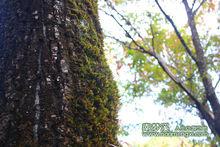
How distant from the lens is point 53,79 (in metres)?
0.83

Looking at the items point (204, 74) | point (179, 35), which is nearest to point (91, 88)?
point (204, 74)

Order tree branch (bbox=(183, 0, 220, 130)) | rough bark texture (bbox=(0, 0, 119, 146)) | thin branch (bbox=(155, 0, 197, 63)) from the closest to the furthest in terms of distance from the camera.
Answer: rough bark texture (bbox=(0, 0, 119, 146))
tree branch (bbox=(183, 0, 220, 130))
thin branch (bbox=(155, 0, 197, 63))

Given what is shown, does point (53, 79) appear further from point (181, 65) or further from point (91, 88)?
point (181, 65)

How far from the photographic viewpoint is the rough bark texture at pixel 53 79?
771mm

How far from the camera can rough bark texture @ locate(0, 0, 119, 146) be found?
771mm

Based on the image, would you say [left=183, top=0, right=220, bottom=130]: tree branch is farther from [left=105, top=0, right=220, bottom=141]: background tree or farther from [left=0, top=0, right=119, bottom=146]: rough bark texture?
[left=0, top=0, right=119, bottom=146]: rough bark texture

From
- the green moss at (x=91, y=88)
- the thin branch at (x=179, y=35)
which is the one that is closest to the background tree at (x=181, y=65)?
the thin branch at (x=179, y=35)

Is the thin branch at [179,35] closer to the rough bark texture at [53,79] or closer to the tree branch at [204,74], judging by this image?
the tree branch at [204,74]

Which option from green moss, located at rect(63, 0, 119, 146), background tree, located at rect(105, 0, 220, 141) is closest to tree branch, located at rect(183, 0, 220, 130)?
background tree, located at rect(105, 0, 220, 141)

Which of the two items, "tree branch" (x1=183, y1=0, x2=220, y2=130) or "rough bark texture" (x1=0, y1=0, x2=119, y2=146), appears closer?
"rough bark texture" (x1=0, y1=0, x2=119, y2=146)

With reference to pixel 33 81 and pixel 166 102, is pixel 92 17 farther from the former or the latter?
pixel 166 102

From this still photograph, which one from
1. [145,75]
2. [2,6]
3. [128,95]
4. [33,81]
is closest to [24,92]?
[33,81]

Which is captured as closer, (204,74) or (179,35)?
(204,74)

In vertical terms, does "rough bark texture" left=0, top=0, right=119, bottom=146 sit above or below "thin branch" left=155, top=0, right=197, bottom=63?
below
